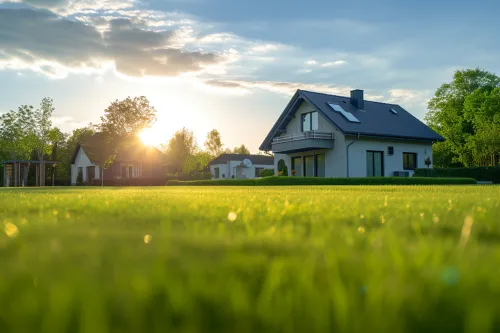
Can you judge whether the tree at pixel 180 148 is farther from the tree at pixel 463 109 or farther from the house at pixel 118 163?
the tree at pixel 463 109

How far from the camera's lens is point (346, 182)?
20.6 meters

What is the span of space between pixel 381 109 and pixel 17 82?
28490 mm

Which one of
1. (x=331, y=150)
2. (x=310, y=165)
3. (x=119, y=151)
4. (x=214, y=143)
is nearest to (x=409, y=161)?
(x=331, y=150)

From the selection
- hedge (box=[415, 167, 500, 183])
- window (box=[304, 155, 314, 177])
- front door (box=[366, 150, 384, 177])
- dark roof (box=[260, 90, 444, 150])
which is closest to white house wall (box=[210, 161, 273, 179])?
dark roof (box=[260, 90, 444, 150])

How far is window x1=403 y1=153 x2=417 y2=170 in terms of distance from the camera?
105ft

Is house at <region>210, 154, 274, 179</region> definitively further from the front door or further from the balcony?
the front door

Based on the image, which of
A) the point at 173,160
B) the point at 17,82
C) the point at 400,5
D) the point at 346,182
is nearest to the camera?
the point at 346,182

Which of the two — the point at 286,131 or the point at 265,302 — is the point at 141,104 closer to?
the point at 286,131

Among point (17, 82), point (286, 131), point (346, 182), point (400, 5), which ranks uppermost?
point (400, 5)

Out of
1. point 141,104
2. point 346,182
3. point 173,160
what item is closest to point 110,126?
point 141,104

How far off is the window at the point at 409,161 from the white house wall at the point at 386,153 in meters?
0.30

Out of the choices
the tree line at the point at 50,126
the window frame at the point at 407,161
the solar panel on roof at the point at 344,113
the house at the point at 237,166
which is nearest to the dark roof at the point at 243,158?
the house at the point at 237,166

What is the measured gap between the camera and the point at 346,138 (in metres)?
28.9

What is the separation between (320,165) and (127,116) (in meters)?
22.6
